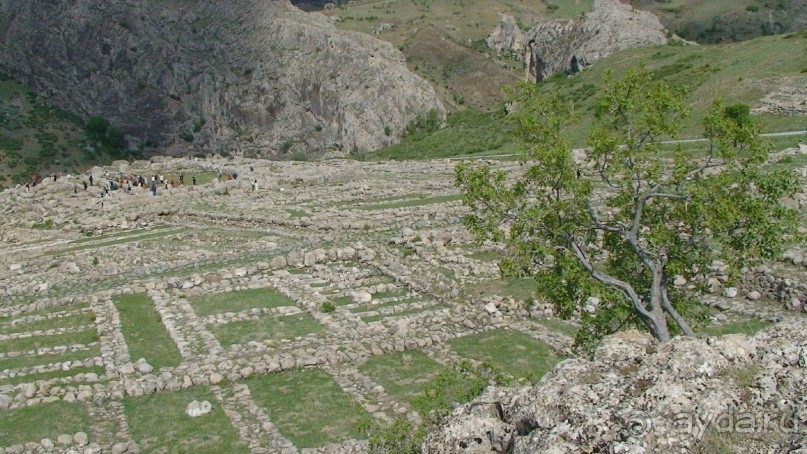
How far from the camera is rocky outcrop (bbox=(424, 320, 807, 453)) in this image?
19.1 ft

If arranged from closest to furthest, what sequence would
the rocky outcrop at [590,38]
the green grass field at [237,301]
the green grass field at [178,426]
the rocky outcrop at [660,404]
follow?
the rocky outcrop at [660,404]
the green grass field at [178,426]
the green grass field at [237,301]
the rocky outcrop at [590,38]

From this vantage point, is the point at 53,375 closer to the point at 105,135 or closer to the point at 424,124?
the point at 105,135

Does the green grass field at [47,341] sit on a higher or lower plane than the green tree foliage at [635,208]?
lower

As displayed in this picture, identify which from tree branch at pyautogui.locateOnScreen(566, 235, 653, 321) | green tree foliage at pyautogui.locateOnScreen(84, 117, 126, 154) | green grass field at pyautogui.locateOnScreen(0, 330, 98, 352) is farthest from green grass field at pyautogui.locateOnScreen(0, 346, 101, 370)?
green tree foliage at pyautogui.locateOnScreen(84, 117, 126, 154)

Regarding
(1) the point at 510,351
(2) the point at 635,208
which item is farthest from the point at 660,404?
(1) the point at 510,351

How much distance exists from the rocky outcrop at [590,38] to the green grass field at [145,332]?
248 feet

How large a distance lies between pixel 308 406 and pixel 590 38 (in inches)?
3385

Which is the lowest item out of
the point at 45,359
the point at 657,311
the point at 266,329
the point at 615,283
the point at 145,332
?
the point at 45,359

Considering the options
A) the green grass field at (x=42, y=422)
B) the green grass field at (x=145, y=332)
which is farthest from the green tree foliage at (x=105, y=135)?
the green grass field at (x=42, y=422)

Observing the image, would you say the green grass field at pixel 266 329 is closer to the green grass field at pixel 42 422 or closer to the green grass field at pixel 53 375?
the green grass field at pixel 53 375

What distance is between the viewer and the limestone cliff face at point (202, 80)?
328 ft

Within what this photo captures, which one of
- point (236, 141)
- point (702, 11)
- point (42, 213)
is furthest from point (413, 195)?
point (702, 11)

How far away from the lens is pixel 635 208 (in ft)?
40.2

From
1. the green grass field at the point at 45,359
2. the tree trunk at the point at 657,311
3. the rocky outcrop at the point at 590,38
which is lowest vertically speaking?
the green grass field at the point at 45,359
